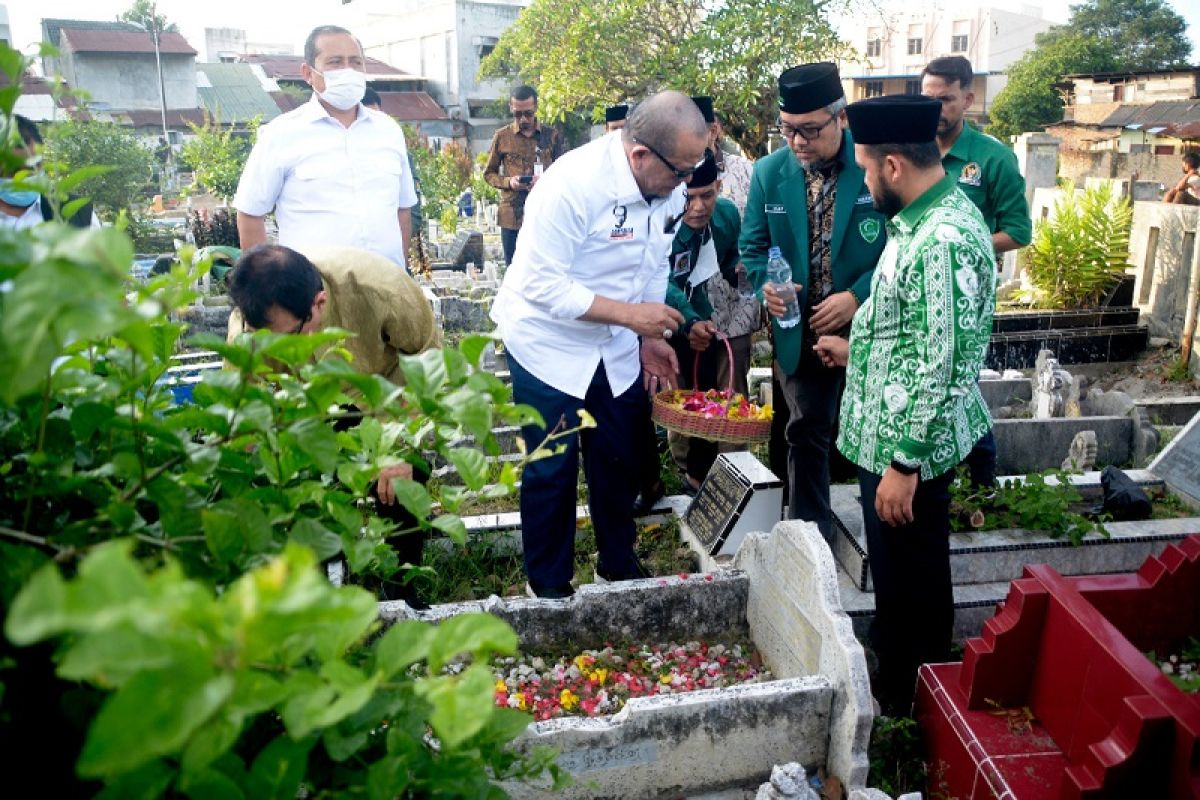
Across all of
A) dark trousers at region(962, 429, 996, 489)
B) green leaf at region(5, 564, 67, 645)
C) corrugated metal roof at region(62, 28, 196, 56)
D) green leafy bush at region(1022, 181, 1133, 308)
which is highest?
corrugated metal roof at region(62, 28, 196, 56)

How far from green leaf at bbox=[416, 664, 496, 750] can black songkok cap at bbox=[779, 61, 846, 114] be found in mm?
3389

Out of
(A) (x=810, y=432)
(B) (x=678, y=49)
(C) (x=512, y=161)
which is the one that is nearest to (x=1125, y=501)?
(A) (x=810, y=432)

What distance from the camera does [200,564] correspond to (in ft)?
3.74

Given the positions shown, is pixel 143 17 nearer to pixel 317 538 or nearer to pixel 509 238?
pixel 509 238

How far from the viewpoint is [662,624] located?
3.59 m

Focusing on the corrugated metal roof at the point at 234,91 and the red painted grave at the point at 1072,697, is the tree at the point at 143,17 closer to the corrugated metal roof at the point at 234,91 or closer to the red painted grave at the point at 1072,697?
the corrugated metal roof at the point at 234,91

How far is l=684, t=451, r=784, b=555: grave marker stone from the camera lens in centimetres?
410

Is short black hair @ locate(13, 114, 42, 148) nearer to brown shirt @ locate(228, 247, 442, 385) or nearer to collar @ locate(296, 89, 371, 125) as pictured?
brown shirt @ locate(228, 247, 442, 385)

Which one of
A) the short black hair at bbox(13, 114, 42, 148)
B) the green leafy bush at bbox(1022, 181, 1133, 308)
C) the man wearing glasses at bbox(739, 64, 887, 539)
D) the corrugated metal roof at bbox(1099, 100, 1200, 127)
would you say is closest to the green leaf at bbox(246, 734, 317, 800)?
the short black hair at bbox(13, 114, 42, 148)

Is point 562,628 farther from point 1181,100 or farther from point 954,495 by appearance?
point 1181,100

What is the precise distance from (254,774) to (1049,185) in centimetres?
1333

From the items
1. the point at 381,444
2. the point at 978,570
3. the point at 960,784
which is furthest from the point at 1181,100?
the point at 381,444

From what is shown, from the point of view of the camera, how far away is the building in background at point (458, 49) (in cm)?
3406

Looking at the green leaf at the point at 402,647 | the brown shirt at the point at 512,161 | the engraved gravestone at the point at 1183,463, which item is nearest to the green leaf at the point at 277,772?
the green leaf at the point at 402,647
